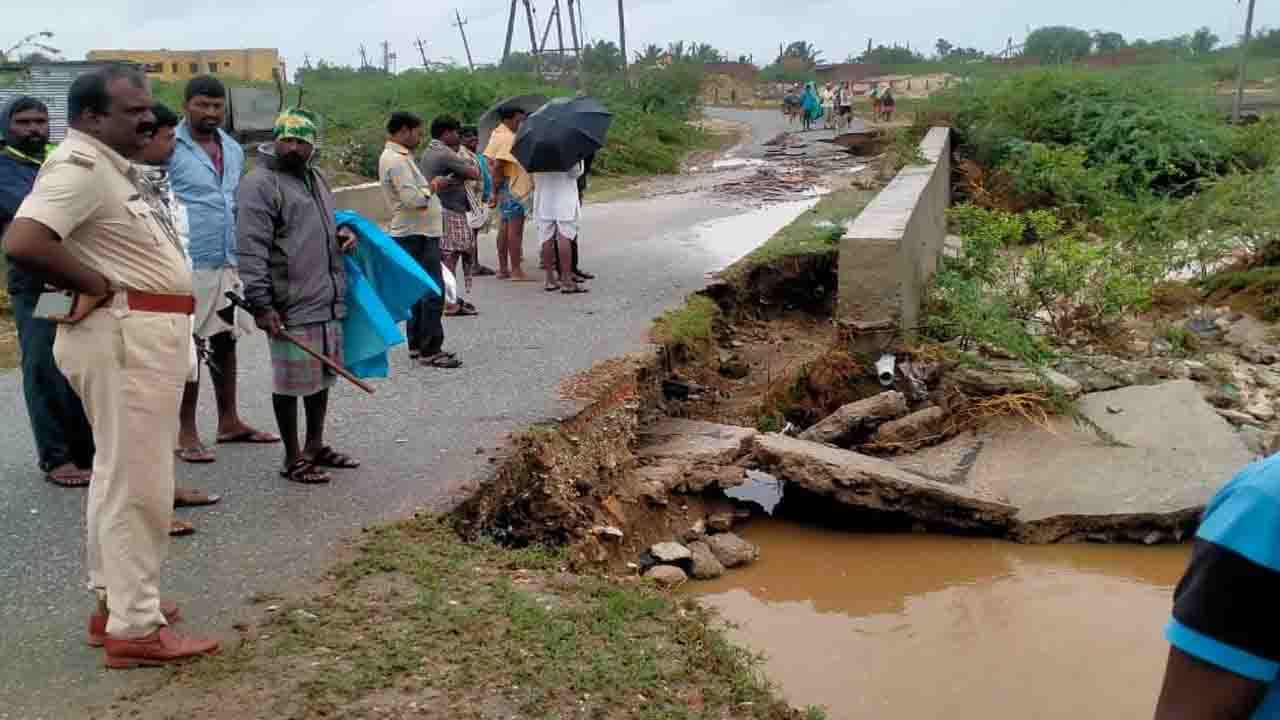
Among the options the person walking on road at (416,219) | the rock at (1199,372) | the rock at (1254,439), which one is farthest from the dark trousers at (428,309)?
the rock at (1199,372)

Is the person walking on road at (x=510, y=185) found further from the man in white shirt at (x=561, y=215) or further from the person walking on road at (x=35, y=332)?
the person walking on road at (x=35, y=332)

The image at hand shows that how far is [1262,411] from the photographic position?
7652 mm

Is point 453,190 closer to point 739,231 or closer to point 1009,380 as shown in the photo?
point 1009,380

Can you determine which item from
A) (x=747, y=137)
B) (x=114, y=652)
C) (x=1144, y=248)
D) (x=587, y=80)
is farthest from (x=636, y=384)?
(x=587, y=80)

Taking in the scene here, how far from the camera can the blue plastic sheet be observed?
16.7 ft

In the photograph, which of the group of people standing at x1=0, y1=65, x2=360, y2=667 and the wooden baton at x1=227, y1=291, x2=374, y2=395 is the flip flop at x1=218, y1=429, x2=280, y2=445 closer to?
the wooden baton at x1=227, y1=291, x2=374, y2=395

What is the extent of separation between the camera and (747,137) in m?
34.2

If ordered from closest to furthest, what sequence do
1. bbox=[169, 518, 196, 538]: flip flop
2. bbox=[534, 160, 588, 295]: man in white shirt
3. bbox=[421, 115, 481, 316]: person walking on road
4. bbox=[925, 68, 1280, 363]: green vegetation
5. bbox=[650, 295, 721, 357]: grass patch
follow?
bbox=[169, 518, 196, 538]: flip flop
bbox=[650, 295, 721, 357]: grass patch
bbox=[925, 68, 1280, 363]: green vegetation
bbox=[421, 115, 481, 316]: person walking on road
bbox=[534, 160, 588, 295]: man in white shirt

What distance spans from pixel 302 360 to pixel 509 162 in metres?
5.77

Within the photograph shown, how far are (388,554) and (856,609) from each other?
2272 mm

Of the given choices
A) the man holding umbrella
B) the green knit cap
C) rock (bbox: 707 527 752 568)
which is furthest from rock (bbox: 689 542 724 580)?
the man holding umbrella

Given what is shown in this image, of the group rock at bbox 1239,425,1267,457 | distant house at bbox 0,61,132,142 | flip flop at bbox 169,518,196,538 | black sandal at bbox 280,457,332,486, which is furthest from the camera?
distant house at bbox 0,61,132,142

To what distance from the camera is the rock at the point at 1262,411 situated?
7.54 meters

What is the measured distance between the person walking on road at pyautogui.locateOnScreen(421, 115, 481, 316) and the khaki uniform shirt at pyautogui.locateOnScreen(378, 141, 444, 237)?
3.09 ft
